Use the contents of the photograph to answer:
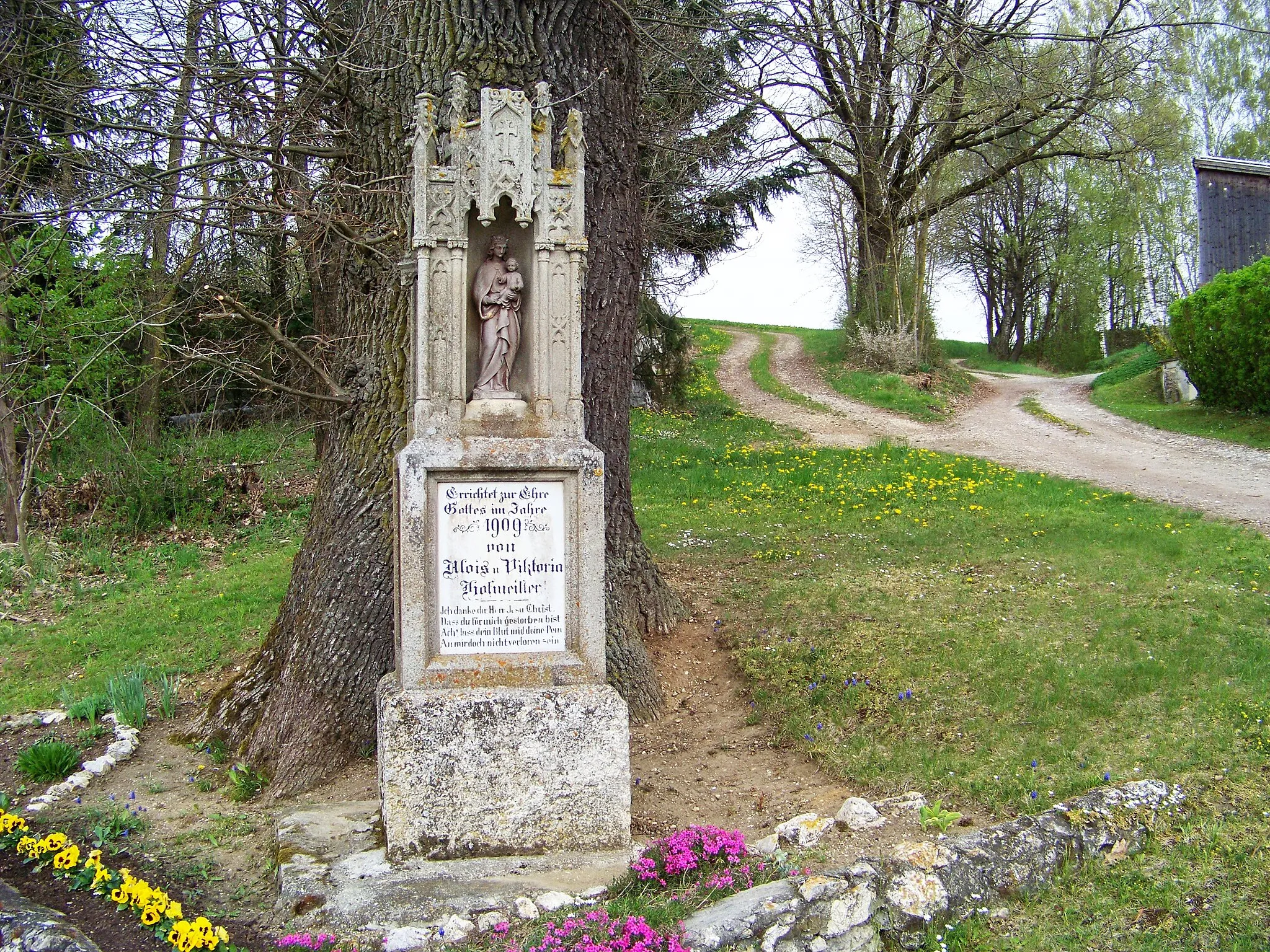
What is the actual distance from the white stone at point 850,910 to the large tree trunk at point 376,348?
278 cm

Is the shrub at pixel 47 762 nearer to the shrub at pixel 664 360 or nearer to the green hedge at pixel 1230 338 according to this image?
the shrub at pixel 664 360

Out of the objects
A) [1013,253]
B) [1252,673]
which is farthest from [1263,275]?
[1013,253]

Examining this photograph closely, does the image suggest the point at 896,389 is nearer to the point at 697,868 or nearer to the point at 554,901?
the point at 697,868

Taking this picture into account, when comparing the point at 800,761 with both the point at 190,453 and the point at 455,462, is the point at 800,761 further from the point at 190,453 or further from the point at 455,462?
the point at 190,453

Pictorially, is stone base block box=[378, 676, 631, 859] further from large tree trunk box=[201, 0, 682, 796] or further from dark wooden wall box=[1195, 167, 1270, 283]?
dark wooden wall box=[1195, 167, 1270, 283]

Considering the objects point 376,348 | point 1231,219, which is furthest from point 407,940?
point 1231,219

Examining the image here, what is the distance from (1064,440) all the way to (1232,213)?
8.63 metres

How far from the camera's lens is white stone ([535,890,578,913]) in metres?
3.82

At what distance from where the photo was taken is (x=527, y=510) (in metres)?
4.56

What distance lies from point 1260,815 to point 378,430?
487 centimetres

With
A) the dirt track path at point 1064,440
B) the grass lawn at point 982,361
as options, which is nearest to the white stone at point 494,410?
the dirt track path at point 1064,440

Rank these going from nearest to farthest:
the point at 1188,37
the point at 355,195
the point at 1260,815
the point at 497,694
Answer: the point at 1260,815, the point at 497,694, the point at 355,195, the point at 1188,37

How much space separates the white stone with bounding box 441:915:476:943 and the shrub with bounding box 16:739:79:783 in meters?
3.18

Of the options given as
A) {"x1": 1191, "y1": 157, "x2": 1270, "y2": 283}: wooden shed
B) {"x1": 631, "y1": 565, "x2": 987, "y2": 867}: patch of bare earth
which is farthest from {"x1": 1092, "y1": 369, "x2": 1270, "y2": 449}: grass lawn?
{"x1": 631, "y1": 565, "x2": 987, "y2": 867}: patch of bare earth
